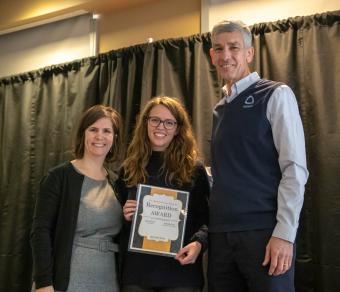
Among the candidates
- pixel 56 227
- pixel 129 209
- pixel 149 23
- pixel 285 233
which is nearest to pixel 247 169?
pixel 285 233

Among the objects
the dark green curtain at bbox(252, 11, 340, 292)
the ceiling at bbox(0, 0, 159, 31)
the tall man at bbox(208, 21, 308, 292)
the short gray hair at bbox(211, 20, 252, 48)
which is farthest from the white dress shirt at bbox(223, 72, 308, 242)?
the ceiling at bbox(0, 0, 159, 31)

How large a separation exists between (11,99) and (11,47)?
1.64ft

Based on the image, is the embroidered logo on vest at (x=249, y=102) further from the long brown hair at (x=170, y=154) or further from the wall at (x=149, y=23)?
the wall at (x=149, y=23)

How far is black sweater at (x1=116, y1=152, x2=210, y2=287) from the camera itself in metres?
1.77

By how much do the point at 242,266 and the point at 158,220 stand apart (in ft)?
1.32

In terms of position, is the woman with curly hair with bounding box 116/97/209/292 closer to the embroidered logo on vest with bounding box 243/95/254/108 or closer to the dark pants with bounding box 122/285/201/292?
the dark pants with bounding box 122/285/201/292

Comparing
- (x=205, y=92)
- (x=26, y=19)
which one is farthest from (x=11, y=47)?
(x=205, y=92)

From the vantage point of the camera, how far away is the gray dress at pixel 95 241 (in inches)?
72.9

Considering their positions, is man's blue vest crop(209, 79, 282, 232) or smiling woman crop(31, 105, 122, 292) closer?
man's blue vest crop(209, 79, 282, 232)

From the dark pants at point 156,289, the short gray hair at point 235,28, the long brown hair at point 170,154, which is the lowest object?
the dark pants at point 156,289

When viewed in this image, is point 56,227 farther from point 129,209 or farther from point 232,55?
point 232,55

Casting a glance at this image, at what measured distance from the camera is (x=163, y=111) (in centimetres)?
199

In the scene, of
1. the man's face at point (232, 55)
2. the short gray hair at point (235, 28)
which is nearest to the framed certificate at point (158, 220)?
the man's face at point (232, 55)

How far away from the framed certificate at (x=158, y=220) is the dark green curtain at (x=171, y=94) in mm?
900
